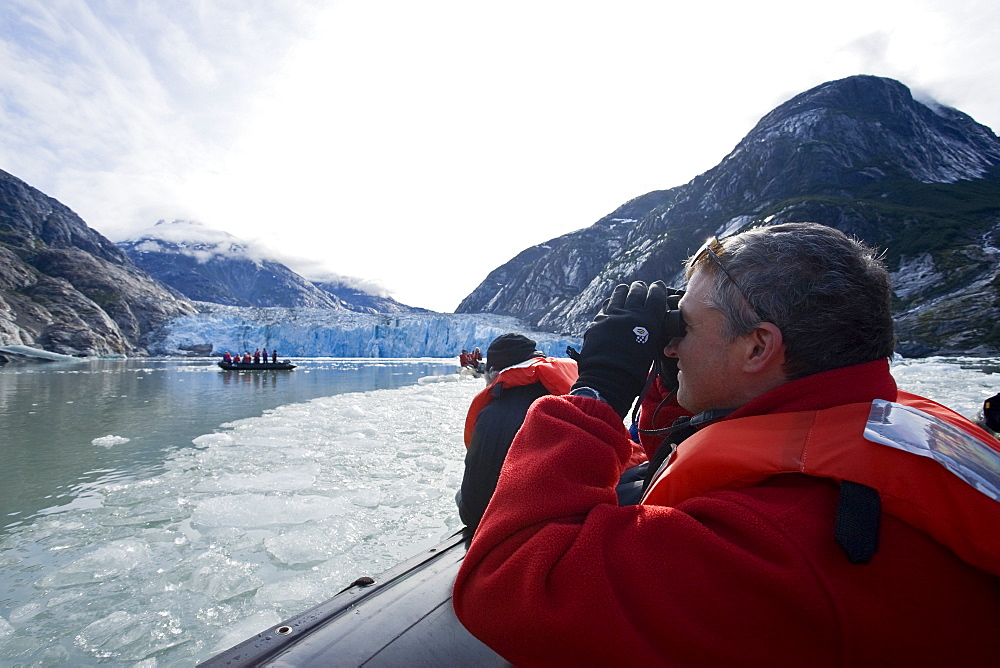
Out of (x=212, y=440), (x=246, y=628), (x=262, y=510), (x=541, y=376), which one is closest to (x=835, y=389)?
(x=541, y=376)

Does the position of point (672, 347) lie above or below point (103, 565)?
above

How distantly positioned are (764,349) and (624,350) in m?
0.26

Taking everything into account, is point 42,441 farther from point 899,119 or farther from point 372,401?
point 899,119

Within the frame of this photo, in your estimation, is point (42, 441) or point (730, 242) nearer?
point (730, 242)

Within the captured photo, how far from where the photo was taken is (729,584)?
0.61 meters

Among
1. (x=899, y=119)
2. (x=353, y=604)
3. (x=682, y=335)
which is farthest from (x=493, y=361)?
(x=899, y=119)

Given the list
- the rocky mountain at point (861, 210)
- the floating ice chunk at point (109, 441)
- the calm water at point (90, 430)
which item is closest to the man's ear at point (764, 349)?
the calm water at point (90, 430)

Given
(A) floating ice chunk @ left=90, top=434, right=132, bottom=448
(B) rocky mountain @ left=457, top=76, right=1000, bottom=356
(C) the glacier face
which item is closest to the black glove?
(A) floating ice chunk @ left=90, top=434, right=132, bottom=448

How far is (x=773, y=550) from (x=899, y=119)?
94164mm

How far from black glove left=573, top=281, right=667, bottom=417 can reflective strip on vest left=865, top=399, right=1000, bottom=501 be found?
0.40 m

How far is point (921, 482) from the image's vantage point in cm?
59

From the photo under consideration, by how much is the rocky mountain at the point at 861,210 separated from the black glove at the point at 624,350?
34.9 meters

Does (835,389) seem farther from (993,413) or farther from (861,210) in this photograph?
(861,210)

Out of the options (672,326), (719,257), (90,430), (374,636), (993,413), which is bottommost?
(90,430)
